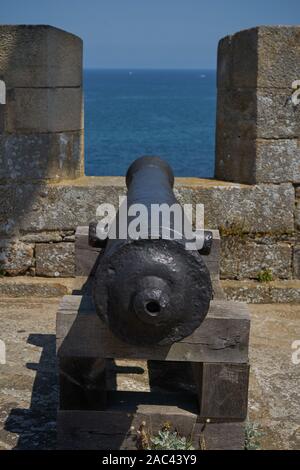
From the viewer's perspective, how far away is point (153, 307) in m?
2.88

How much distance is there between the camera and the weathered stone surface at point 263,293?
21.2ft

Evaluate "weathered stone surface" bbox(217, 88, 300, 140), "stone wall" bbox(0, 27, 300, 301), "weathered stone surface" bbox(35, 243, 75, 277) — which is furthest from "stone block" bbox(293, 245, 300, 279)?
"weathered stone surface" bbox(35, 243, 75, 277)

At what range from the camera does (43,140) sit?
6402 mm

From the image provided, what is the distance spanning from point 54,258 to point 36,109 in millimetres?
1307

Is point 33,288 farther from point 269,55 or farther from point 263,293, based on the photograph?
point 269,55

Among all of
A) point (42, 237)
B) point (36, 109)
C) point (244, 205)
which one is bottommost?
point (42, 237)

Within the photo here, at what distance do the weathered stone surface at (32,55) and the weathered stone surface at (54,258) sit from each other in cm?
140

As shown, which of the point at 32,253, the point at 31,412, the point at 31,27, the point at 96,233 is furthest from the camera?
the point at 32,253

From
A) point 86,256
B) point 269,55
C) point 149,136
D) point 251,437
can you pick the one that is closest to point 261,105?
point 269,55

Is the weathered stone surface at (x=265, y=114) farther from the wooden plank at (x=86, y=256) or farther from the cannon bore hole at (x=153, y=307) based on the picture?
the cannon bore hole at (x=153, y=307)

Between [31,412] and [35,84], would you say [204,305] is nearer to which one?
[31,412]

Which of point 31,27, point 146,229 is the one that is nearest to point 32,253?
point 31,27

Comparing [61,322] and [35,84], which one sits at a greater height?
[35,84]
